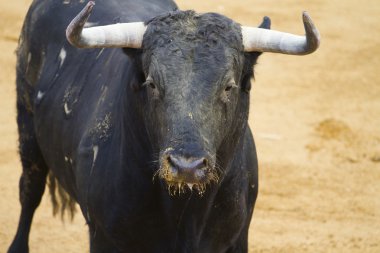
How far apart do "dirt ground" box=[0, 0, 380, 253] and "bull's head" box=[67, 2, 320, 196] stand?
3154mm

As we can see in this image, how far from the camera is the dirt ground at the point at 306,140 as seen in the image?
7516mm

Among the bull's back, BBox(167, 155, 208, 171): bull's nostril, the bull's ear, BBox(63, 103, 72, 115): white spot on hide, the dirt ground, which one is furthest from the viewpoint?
the dirt ground

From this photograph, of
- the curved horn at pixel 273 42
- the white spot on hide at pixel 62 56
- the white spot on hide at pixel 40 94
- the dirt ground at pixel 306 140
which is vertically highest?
the curved horn at pixel 273 42

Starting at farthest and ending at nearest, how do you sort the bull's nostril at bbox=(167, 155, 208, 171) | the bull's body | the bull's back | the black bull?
the bull's back → the bull's body → the black bull → the bull's nostril at bbox=(167, 155, 208, 171)

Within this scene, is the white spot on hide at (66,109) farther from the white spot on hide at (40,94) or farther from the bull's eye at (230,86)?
the bull's eye at (230,86)

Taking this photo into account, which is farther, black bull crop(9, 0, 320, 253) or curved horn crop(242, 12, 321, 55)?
curved horn crop(242, 12, 321, 55)

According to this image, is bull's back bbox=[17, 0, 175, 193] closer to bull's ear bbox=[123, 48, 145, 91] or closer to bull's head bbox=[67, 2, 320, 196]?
bull's ear bbox=[123, 48, 145, 91]

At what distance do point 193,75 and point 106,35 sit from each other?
50cm

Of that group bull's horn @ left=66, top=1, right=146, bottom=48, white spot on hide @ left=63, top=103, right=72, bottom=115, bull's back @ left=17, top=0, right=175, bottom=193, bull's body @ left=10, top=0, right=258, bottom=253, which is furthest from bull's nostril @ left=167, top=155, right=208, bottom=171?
white spot on hide @ left=63, top=103, right=72, bottom=115

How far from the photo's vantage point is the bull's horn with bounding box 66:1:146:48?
4.14 m

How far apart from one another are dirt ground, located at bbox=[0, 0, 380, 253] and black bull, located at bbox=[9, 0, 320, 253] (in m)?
2.03

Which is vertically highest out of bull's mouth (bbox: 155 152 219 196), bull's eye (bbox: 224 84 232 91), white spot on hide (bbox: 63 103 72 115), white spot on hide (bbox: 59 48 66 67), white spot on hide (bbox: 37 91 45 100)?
bull's eye (bbox: 224 84 232 91)

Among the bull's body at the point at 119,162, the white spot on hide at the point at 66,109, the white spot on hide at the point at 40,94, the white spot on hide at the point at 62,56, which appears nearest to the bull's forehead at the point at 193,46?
the bull's body at the point at 119,162

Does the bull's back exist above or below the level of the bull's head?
below
